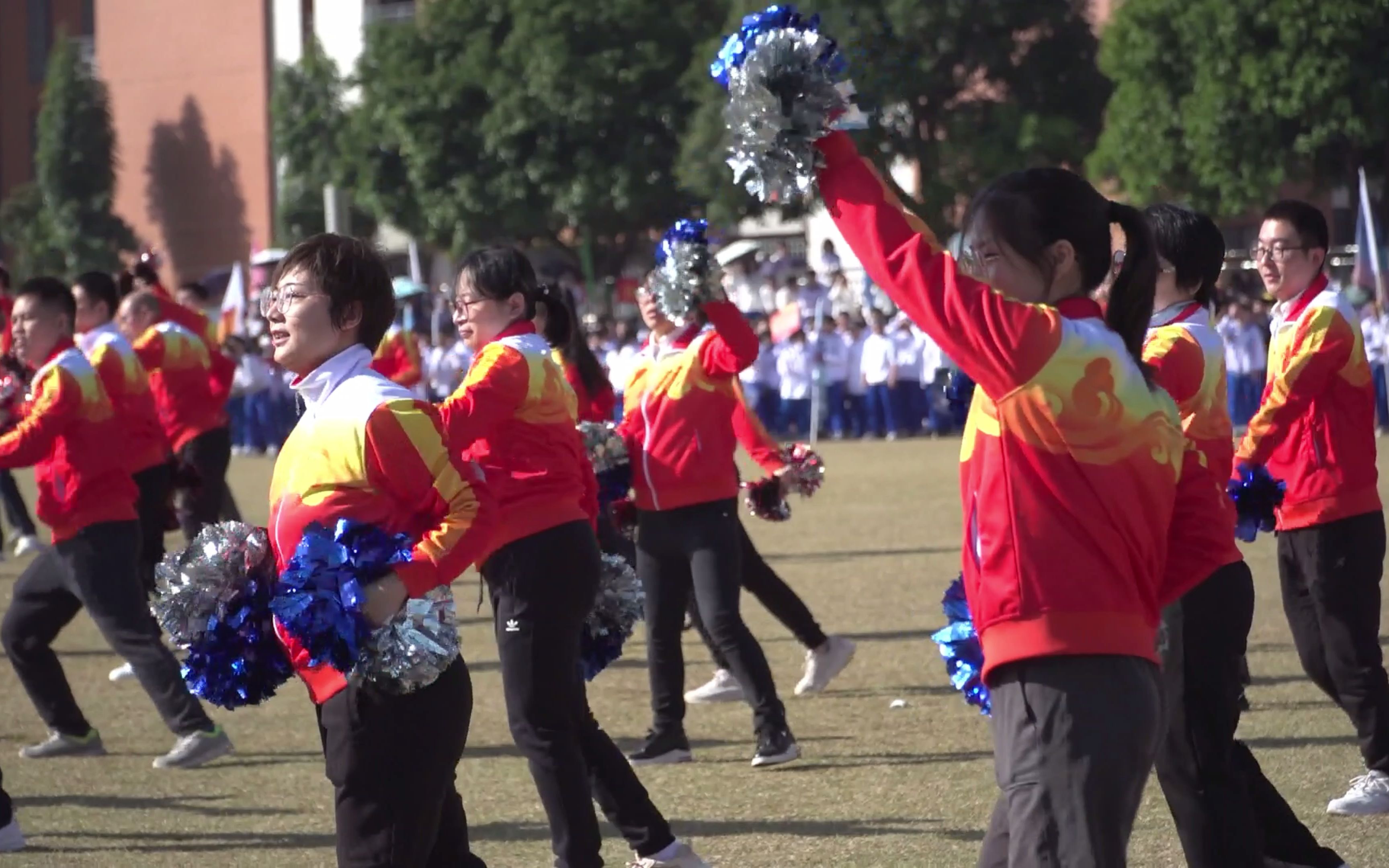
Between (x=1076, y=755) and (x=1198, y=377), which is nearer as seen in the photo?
(x=1076, y=755)

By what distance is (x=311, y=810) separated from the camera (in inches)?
289

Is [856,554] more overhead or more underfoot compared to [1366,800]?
more underfoot

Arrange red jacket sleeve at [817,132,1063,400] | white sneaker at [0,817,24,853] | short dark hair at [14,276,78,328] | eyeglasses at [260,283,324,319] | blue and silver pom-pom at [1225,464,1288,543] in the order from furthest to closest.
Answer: short dark hair at [14,276,78,328] → white sneaker at [0,817,24,853] → blue and silver pom-pom at [1225,464,1288,543] → eyeglasses at [260,283,324,319] → red jacket sleeve at [817,132,1063,400]

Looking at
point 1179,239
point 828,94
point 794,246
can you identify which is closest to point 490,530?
point 828,94

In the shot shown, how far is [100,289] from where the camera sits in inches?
407

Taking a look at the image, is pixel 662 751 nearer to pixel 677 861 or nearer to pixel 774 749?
pixel 774 749

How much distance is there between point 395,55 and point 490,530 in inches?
1460

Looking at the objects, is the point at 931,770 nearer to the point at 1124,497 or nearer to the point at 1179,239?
the point at 1179,239

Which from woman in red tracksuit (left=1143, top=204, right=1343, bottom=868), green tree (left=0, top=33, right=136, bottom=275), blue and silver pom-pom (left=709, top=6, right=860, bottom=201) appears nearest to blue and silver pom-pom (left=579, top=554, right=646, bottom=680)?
woman in red tracksuit (left=1143, top=204, right=1343, bottom=868)

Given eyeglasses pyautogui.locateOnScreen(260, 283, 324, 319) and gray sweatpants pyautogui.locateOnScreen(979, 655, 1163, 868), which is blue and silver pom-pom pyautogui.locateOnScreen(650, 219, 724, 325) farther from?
gray sweatpants pyautogui.locateOnScreen(979, 655, 1163, 868)

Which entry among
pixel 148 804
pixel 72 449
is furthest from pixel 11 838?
pixel 72 449

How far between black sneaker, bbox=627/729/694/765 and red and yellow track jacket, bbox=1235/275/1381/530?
103 inches

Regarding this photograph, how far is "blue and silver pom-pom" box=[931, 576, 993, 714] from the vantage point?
394cm

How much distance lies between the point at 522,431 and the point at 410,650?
2.15 metres
